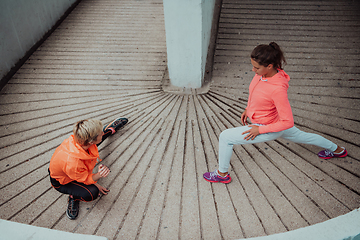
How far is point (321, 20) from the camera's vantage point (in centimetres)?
436

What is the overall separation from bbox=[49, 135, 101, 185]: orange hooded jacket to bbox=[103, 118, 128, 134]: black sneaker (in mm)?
797

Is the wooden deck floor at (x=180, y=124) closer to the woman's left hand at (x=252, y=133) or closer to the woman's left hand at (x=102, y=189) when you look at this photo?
the woman's left hand at (x=102, y=189)

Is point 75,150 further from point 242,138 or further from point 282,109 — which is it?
point 282,109

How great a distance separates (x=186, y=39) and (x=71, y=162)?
89.0 inches

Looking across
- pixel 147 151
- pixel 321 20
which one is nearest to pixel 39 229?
pixel 147 151

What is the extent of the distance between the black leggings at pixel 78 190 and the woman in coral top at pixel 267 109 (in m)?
1.22

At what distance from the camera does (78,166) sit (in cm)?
204

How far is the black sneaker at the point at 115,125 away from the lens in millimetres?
2980

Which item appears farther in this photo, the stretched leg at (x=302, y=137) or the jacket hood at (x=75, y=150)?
the stretched leg at (x=302, y=137)

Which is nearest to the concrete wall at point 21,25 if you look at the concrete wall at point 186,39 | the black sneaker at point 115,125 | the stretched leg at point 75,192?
the black sneaker at point 115,125

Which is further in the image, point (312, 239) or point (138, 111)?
point (138, 111)

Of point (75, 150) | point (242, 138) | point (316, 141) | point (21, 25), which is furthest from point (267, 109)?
point (21, 25)

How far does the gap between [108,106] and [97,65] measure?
3.89ft

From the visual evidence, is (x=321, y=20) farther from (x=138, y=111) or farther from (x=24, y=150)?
(x=24, y=150)
